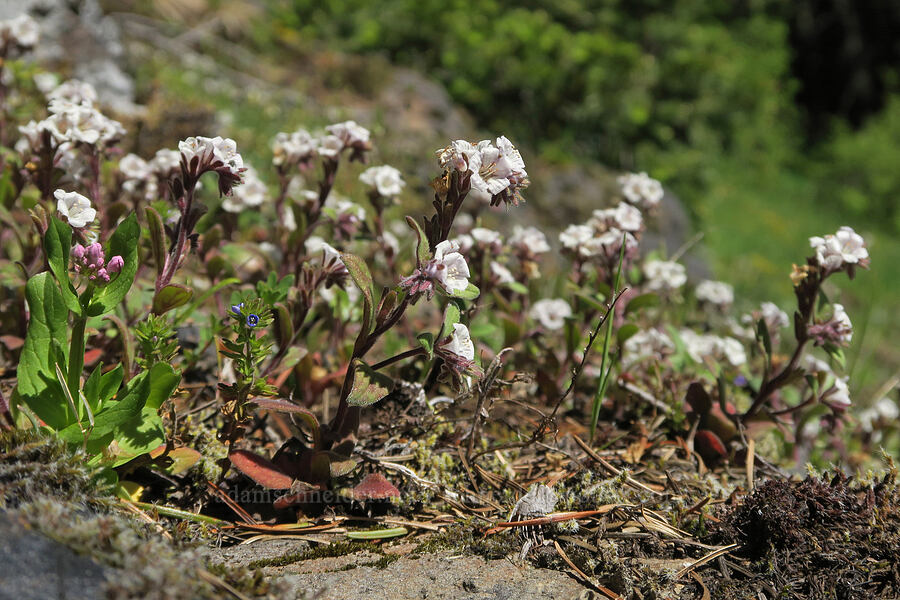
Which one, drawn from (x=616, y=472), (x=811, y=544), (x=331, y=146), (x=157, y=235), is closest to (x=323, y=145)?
(x=331, y=146)

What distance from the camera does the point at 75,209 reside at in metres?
1.93

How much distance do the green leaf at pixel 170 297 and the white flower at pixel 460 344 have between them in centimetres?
73

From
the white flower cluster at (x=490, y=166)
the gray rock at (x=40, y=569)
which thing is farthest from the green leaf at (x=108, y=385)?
the white flower cluster at (x=490, y=166)

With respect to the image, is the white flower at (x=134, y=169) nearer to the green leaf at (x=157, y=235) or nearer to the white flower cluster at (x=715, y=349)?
the green leaf at (x=157, y=235)

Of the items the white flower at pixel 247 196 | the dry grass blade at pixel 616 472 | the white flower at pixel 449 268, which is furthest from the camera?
the white flower at pixel 247 196

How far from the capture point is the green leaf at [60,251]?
1765 millimetres

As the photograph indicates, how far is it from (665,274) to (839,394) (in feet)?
2.55

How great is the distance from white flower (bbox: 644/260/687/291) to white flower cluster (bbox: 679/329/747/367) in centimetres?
23

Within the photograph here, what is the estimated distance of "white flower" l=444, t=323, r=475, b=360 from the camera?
184 centimetres

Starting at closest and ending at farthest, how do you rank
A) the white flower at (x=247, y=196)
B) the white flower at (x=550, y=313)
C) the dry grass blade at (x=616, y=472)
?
1. the dry grass blade at (x=616, y=472)
2. the white flower at (x=247, y=196)
3. the white flower at (x=550, y=313)

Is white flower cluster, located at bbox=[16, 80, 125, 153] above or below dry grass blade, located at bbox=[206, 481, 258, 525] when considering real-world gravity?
above

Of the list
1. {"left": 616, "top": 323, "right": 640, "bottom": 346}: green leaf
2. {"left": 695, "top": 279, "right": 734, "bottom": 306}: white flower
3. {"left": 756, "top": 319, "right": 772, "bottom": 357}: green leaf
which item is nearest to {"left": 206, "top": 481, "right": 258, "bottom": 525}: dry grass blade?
{"left": 616, "top": 323, "right": 640, "bottom": 346}: green leaf

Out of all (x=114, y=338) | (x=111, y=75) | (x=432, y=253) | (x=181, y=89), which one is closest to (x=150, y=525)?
(x=114, y=338)

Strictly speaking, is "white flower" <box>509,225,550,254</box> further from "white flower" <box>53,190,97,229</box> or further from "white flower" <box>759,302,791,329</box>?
"white flower" <box>53,190,97,229</box>
